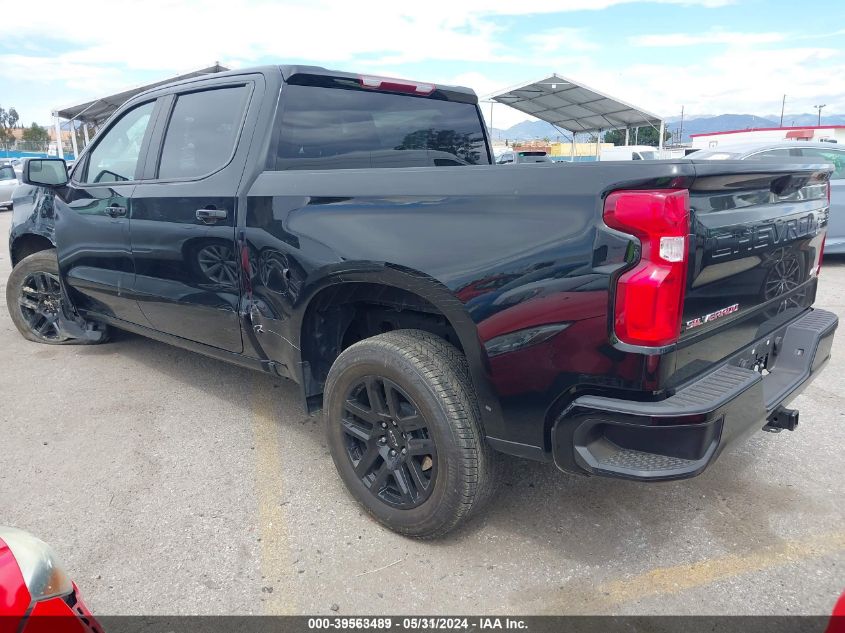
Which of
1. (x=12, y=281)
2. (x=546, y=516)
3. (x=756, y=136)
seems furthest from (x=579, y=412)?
(x=756, y=136)

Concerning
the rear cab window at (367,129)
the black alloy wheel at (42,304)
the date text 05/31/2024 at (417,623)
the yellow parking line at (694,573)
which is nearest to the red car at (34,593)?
the date text 05/31/2024 at (417,623)

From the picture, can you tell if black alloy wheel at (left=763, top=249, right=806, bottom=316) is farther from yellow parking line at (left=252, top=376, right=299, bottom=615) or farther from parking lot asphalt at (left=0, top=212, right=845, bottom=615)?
yellow parking line at (left=252, top=376, right=299, bottom=615)

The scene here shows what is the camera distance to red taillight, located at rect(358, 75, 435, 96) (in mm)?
3451

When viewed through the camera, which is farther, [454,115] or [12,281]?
[12,281]

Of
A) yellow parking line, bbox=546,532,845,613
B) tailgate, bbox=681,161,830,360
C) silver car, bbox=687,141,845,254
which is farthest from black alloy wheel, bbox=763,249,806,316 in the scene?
silver car, bbox=687,141,845,254

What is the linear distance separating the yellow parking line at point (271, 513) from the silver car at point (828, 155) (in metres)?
6.40

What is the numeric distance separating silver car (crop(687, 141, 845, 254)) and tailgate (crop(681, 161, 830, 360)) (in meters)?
5.60

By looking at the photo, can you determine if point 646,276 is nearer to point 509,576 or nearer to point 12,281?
point 509,576

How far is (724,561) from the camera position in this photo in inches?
101

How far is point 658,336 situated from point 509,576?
115 centimetres

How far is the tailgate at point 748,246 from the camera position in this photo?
6.70 feet

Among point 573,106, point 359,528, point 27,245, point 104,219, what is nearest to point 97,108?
point 573,106

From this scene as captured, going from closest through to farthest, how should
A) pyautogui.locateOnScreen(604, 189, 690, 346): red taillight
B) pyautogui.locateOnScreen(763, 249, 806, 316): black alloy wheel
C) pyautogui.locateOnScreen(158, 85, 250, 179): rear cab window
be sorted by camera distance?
pyautogui.locateOnScreen(604, 189, 690, 346): red taillight < pyautogui.locateOnScreen(763, 249, 806, 316): black alloy wheel < pyautogui.locateOnScreen(158, 85, 250, 179): rear cab window

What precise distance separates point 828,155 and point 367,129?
7702 mm
